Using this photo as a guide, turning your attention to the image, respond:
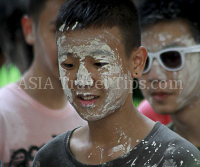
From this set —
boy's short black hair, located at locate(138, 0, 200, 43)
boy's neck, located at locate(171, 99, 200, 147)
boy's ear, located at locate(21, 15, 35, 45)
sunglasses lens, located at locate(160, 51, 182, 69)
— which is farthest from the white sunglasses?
boy's ear, located at locate(21, 15, 35, 45)

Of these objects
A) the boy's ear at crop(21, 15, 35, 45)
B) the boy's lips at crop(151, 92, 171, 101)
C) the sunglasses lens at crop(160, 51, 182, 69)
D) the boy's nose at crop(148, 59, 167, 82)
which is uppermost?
the boy's ear at crop(21, 15, 35, 45)

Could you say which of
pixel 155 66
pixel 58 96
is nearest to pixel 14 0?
pixel 58 96

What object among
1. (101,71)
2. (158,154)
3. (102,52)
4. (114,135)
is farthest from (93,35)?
(158,154)

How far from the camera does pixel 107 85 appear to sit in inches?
78.3

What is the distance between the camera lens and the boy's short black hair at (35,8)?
306 cm

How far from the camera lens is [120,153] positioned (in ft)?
6.49

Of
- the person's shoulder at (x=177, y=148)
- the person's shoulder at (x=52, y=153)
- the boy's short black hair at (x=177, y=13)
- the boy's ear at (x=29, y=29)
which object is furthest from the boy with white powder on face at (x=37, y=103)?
the person's shoulder at (x=177, y=148)

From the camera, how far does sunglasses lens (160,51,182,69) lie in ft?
9.98

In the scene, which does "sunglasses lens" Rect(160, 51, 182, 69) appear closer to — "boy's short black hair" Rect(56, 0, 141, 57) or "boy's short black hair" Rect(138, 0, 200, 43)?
"boy's short black hair" Rect(138, 0, 200, 43)

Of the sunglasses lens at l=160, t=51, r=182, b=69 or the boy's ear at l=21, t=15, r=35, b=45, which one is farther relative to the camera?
the boy's ear at l=21, t=15, r=35, b=45

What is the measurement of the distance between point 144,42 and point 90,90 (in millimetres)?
1374

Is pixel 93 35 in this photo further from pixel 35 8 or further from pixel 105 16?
pixel 35 8

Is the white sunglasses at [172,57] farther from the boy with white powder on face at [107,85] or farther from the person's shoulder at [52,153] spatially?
the person's shoulder at [52,153]

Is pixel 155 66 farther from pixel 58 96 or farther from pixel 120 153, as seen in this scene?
pixel 120 153
